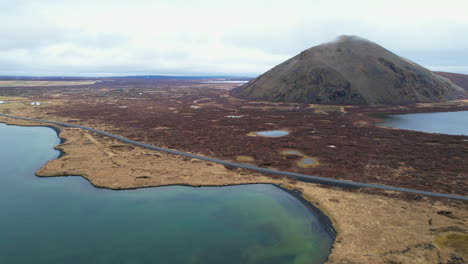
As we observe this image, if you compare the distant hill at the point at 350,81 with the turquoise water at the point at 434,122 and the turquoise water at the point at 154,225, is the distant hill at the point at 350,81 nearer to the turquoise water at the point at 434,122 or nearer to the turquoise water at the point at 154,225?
the turquoise water at the point at 434,122

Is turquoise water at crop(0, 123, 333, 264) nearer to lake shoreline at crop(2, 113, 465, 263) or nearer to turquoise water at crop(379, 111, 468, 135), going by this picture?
lake shoreline at crop(2, 113, 465, 263)

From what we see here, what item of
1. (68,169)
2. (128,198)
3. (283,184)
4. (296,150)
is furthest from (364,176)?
(68,169)

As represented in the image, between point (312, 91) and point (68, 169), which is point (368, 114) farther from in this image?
point (68, 169)

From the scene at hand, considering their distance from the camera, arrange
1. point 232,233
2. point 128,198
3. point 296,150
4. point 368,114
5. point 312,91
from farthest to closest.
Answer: point 312,91 → point 368,114 → point 296,150 → point 128,198 → point 232,233

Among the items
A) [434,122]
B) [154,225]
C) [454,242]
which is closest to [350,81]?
[434,122]

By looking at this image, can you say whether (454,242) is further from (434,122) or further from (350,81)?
(350,81)

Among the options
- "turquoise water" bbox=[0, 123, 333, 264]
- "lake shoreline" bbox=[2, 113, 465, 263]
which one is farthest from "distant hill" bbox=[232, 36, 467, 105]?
"turquoise water" bbox=[0, 123, 333, 264]
